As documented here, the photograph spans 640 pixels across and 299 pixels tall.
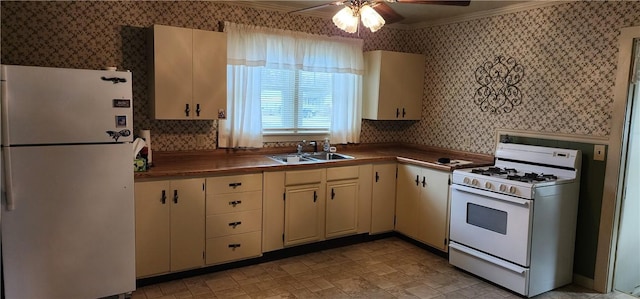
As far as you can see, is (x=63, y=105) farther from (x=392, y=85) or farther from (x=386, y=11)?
(x=392, y=85)

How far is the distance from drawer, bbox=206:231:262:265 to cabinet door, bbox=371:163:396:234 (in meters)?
1.30

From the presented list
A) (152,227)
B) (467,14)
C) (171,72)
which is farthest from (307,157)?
(467,14)

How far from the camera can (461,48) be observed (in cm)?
466

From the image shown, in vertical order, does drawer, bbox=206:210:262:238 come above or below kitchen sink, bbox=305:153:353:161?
below

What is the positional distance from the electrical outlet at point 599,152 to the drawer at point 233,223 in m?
2.79

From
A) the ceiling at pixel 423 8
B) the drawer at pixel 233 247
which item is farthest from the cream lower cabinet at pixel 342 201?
the ceiling at pixel 423 8

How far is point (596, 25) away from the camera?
3.50 meters

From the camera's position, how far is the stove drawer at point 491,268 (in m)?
3.34

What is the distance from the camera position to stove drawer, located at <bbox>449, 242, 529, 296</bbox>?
11.0ft

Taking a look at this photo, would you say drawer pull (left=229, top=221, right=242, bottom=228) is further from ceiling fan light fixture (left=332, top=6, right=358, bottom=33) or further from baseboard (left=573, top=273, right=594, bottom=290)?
baseboard (left=573, top=273, right=594, bottom=290)

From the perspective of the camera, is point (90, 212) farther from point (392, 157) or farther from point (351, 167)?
point (392, 157)

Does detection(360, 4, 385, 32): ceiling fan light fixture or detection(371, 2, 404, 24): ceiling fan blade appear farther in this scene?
detection(371, 2, 404, 24): ceiling fan blade

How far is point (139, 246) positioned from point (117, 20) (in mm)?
1853

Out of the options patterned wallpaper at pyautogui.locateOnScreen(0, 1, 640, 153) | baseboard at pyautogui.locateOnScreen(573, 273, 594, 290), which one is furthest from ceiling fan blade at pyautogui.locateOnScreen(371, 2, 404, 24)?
baseboard at pyautogui.locateOnScreen(573, 273, 594, 290)
